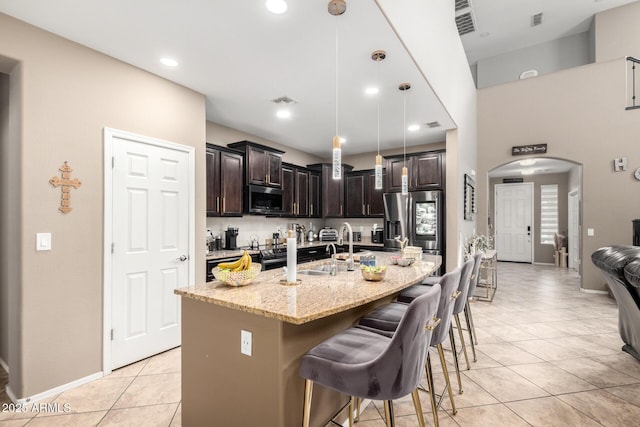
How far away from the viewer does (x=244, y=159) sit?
14.4 ft

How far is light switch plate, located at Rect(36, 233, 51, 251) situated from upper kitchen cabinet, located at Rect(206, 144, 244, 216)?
69.4 inches

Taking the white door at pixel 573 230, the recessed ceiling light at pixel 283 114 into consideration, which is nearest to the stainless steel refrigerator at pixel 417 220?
the recessed ceiling light at pixel 283 114

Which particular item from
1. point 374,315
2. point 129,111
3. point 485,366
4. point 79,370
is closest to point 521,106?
point 485,366

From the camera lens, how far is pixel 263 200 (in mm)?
4734

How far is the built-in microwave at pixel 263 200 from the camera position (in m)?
4.44

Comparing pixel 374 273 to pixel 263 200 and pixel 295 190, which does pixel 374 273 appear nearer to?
pixel 263 200

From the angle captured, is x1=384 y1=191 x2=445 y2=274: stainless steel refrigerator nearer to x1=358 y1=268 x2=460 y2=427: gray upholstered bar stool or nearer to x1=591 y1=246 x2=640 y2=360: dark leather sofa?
x1=591 y1=246 x2=640 y2=360: dark leather sofa

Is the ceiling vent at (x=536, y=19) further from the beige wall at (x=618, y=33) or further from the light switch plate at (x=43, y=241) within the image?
the light switch plate at (x=43, y=241)

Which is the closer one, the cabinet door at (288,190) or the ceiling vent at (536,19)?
the cabinet door at (288,190)

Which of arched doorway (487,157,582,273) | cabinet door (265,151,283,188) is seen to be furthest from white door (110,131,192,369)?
arched doorway (487,157,582,273)

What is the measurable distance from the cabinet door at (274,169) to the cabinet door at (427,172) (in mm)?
2288

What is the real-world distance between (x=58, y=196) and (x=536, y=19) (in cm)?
842

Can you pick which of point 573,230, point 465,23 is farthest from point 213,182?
point 573,230

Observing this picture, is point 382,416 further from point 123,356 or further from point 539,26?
point 539,26
